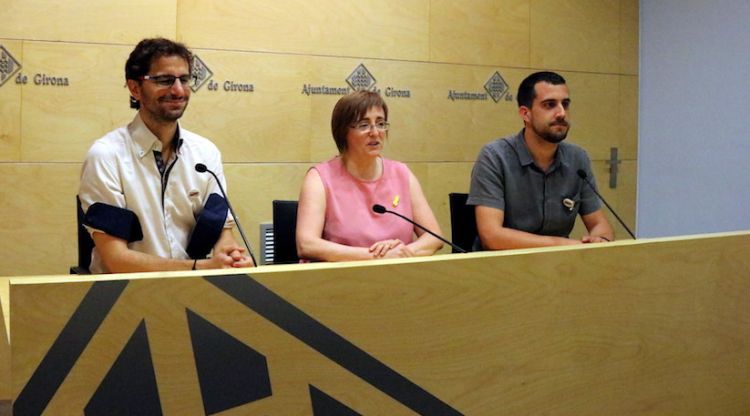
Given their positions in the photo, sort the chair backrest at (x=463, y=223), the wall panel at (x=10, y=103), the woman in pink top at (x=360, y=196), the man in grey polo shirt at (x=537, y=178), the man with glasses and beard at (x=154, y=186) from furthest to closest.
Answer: the wall panel at (x=10, y=103), the chair backrest at (x=463, y=223), the man in grey polo shirt at (x=537, y=178), the woman in pink top at (x=360, y=196), the man with glasses and beard at (x=154, y=186)

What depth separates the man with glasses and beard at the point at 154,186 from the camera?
2367 millimetres

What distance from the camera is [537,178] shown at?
3.09 meters

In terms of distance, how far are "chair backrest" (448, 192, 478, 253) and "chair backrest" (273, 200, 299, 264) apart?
662 millimetres

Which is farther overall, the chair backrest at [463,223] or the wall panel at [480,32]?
the wall panel at [480,32]

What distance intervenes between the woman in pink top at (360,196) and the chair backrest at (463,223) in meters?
0.31

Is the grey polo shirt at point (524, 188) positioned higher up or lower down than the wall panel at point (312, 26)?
lower down

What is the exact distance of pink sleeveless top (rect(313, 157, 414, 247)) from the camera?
2732 millimetres

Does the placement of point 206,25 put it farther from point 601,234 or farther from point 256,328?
point 256,328

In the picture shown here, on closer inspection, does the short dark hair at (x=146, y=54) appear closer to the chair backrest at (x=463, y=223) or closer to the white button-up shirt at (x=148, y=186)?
the white button-up shirt at (x=148, y=186)

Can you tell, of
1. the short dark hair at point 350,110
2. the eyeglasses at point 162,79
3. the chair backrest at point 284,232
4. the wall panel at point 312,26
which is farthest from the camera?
the wall panel at point 312,26

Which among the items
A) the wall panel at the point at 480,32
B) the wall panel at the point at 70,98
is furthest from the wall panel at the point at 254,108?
the wall panel at the point at 480,32

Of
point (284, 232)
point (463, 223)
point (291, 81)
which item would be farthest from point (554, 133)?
point (291, 81)

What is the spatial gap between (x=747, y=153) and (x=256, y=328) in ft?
12.9

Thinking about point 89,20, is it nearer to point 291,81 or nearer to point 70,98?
point 70,98
